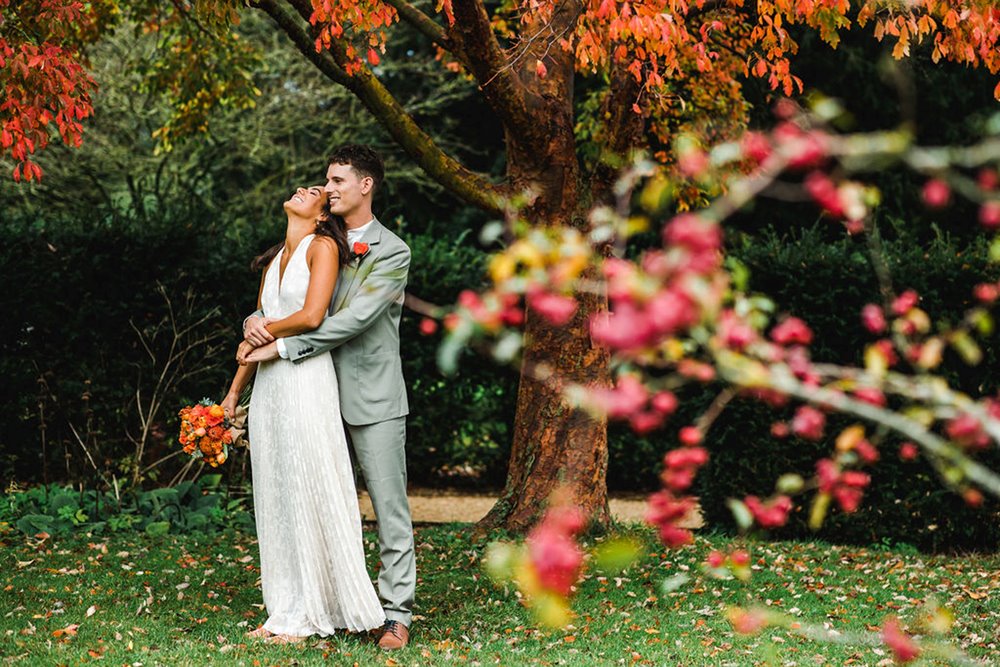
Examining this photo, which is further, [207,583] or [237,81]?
[237,81]

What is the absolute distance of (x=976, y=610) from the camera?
18.3 ft

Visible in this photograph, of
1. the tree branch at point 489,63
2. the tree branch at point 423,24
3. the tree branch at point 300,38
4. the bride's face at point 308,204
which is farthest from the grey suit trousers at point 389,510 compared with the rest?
the tree branch at point 300,38

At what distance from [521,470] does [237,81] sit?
4.47 meters

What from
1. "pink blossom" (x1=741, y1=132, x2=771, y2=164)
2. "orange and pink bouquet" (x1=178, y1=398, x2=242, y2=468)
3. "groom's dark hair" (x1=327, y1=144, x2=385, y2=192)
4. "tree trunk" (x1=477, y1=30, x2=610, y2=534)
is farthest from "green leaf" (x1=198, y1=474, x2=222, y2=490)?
"pink blossom" (x1=741, y1=132, x2=771, y2=164)

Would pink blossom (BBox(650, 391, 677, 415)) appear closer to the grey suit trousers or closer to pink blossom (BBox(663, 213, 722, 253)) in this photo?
pink blossom (BBox(663, 213, 722, 253))

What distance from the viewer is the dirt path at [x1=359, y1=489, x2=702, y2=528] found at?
8555 millimetres

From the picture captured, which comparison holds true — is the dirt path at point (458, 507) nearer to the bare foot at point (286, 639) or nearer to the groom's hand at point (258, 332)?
the bare foot at point (286, 639)

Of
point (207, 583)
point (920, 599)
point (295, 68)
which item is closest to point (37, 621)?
point (207, 583)

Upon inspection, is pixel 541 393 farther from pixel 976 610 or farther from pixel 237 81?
pixel 237 81

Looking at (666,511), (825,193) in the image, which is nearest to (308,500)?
(666,511)

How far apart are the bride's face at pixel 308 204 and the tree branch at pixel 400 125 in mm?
1876

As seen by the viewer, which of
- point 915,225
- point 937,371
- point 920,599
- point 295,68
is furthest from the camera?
point 295,68

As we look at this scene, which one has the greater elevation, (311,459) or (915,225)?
(915,225)

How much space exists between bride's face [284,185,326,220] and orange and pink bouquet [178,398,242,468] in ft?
3.01
